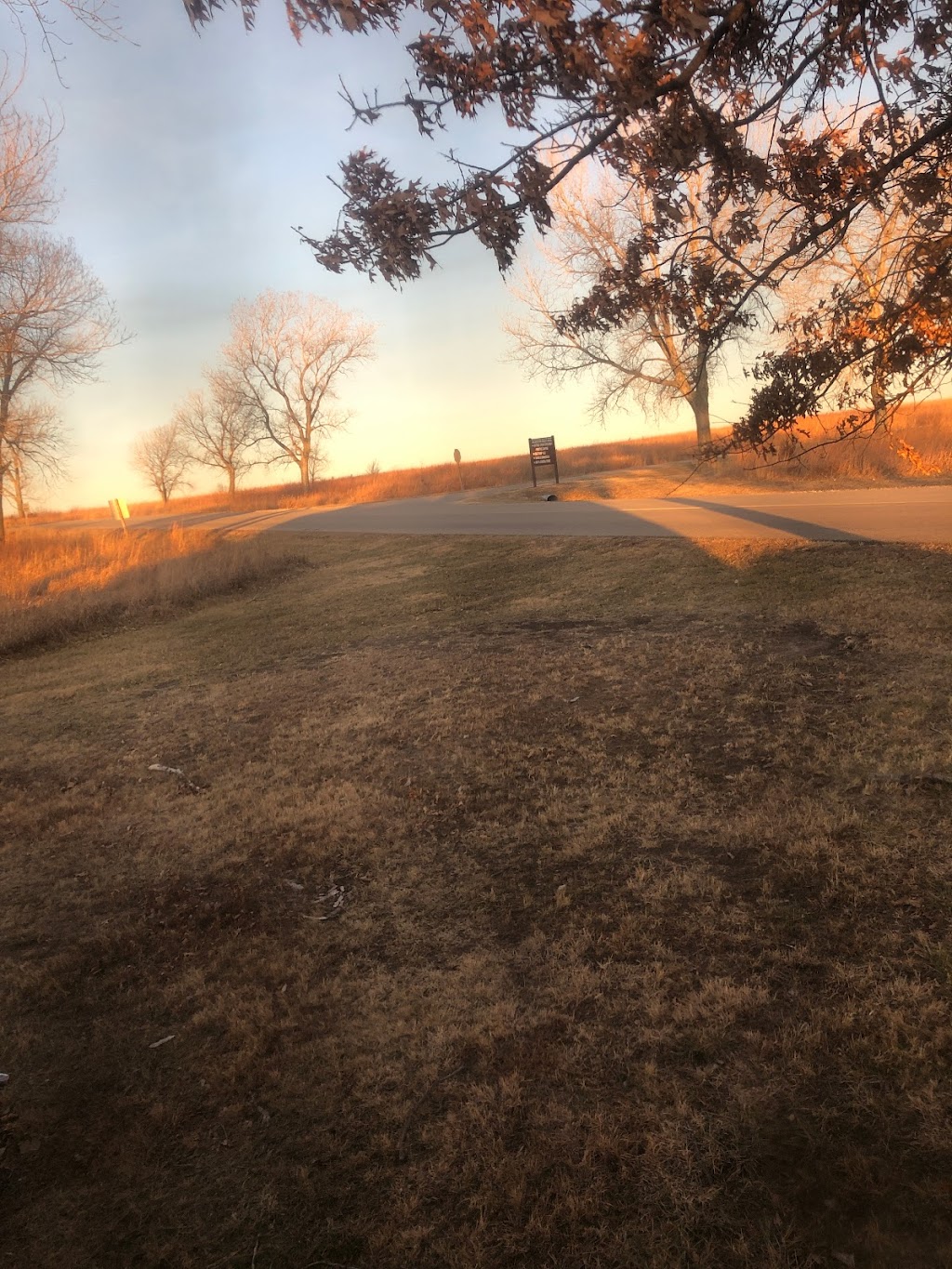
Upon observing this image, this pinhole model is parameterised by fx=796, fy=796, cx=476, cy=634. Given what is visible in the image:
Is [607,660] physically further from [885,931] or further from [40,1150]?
[40,1150]

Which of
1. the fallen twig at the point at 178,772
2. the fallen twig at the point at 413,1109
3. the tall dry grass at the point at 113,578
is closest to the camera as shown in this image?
the fallen twig at the point at 413,1109

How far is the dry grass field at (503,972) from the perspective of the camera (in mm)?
2055

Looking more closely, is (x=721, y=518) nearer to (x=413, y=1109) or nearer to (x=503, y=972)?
(x=503, y=972)

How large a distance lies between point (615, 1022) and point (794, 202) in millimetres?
4299

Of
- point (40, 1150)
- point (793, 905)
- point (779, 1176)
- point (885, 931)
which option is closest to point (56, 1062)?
point (40, 1150)

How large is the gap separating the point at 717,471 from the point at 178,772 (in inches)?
676

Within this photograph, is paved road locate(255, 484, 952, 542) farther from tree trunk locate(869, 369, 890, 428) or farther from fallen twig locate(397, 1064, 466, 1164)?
fallen twig locate(397, 1064, 466, 1164)

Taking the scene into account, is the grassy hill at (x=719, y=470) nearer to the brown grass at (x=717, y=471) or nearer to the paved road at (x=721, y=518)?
the brown grass at (x=717, y=471)

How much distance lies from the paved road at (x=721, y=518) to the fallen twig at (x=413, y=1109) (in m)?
8.63

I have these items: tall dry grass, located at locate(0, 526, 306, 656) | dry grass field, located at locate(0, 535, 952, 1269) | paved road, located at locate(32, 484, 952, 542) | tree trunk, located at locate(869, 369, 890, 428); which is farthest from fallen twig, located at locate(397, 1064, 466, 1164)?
tall dry grass, located at locate(0, 526, 306, 656)

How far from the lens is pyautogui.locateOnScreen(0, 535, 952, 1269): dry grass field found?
205cm

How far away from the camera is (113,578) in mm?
13719

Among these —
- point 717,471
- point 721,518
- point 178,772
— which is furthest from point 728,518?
point 178,772

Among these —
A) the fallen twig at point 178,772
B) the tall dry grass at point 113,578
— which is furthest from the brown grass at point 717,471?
the tall dry grass at point 113,578
